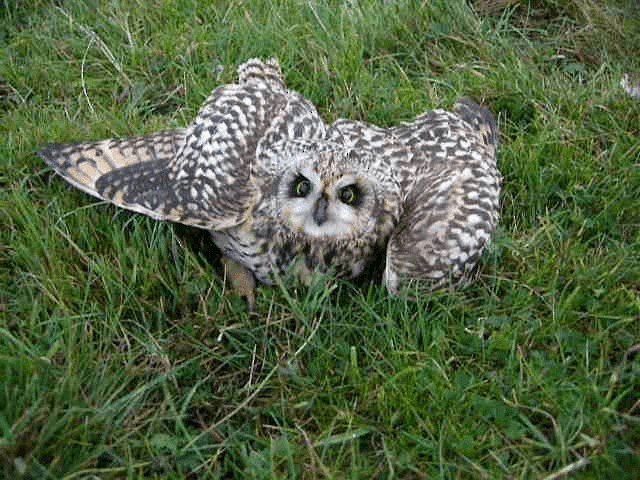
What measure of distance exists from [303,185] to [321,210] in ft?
0.42

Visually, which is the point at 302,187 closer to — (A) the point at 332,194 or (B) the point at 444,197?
(A) the point at 332,194

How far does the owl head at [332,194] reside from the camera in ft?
8.93

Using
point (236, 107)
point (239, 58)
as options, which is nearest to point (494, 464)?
point (236, 107)

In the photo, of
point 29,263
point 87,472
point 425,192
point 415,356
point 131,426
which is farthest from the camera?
point 425,192

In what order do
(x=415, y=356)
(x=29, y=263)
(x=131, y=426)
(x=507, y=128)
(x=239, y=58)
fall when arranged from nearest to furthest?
(x=131, y=426) < (x=415, y=356) < (x=29, y=263) < (x=507, y=128) < (x=239, y=58)

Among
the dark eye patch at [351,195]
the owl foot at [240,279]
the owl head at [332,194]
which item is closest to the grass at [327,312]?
the owl foot at [240,279]

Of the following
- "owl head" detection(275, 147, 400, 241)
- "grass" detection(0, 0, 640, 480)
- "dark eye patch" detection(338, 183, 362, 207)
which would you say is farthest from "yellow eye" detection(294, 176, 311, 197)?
"grass" detection(0, 0, 640, 480)

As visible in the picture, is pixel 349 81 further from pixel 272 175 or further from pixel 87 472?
pixel 87 472

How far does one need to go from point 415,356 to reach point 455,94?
1.93 m

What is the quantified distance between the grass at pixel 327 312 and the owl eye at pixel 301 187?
43cm

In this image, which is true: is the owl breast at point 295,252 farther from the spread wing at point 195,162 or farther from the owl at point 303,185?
the spread wing at point 195,162

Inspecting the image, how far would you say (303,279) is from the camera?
119 inches

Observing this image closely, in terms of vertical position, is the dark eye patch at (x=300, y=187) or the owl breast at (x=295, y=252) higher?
the dark eye patch at (x=300, y=187)

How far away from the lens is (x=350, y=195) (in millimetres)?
2842
